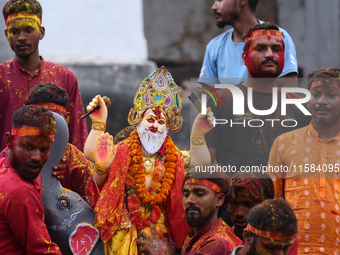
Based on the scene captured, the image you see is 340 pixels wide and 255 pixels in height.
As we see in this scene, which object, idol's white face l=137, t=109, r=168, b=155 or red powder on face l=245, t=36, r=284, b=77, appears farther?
red powder on face l=245, t=36, r=284, b=77

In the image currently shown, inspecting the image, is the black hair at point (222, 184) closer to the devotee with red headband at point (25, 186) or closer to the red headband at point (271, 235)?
the red headband at point (271, 235)

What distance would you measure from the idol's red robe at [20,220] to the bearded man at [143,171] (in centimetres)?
64

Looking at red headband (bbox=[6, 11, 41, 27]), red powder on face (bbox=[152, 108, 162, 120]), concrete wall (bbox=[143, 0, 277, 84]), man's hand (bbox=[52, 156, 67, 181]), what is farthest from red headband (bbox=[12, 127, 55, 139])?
concrete wall (bbox=[143, 0, 277, 84])

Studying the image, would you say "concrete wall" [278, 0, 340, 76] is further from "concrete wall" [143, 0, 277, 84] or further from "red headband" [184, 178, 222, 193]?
"red headband" [184, 178, 222, 193]

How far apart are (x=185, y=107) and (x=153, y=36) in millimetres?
1648

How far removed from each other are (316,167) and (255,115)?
744 millimetres

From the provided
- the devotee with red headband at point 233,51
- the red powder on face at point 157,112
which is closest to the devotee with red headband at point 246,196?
the red powder on face at point 157,112

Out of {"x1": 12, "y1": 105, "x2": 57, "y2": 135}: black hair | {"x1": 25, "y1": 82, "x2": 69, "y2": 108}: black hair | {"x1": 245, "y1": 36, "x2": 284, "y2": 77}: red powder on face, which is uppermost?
{"x1": 245, "y1": 36, "x2": 284, "y2": 77}: red powder on face

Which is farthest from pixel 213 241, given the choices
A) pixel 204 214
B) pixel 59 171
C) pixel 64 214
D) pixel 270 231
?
pixel 59 171

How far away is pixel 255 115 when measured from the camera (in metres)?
5.51

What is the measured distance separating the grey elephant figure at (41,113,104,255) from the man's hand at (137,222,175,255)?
0.30 metres

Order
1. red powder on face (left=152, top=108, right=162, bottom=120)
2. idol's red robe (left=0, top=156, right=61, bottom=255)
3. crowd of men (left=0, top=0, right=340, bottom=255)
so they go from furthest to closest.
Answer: red powder on face (left=152, top=108, right=162, bottom=120) → crowd of men (left=0, top=0, right=340, bottom=255) → idol's red robe (left=0, top=156, right=61, bottom=255)

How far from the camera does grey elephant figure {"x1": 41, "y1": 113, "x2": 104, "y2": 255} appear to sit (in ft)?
15.8

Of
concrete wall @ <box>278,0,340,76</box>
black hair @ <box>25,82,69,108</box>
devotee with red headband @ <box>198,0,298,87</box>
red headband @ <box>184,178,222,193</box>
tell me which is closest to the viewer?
red headband @ <box>184,178,222,193</box>
